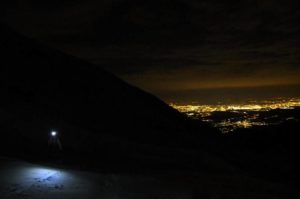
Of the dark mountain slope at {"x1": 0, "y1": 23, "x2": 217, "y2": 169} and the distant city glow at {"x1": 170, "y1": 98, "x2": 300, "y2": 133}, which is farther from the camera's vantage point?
the distant city glow at {"x1": 170, "y1": 98, "x2": 300, "y2": 133}

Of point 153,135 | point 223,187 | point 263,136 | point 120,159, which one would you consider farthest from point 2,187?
point 263,136

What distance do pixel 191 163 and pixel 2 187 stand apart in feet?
46.1

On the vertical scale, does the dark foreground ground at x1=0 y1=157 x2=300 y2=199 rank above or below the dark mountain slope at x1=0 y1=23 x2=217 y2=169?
below

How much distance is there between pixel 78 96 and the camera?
35.5 meters

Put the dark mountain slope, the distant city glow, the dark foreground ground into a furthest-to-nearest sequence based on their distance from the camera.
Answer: the distant city glow < the dark mountain slope < the dark foreground ground

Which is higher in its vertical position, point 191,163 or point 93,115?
point 93,115

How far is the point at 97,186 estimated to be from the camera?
13.2 metres

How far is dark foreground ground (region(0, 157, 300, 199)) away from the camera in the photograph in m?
11.8

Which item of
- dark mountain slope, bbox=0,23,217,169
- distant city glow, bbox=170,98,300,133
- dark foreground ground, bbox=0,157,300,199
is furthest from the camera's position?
distant city glow, bbox=170,98,300,133

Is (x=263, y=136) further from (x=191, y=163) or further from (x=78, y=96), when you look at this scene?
(x=191, y=163)

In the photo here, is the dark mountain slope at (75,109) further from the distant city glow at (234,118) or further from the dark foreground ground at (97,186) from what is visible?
the distant city glow at (234,118)

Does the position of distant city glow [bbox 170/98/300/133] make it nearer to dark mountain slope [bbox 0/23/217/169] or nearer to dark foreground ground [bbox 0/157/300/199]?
dark mountain slope [bbox 0/23/217/169]

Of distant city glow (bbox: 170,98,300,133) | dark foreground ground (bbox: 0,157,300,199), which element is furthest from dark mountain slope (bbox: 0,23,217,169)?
distant city glow (bbox: 170,98,300,133)

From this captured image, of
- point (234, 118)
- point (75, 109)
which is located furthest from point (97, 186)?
point (234, 118)
